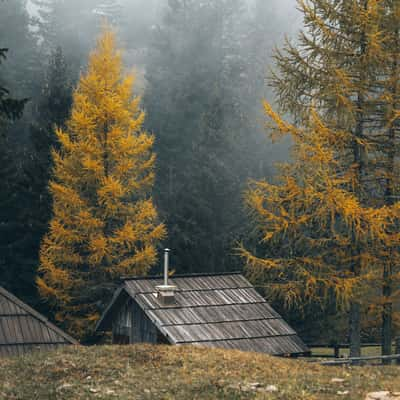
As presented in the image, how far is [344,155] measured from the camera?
20562 millimetres

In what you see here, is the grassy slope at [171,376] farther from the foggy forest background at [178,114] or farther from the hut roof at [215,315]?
the foggy forest background at [178,114]

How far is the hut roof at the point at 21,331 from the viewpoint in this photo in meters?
18.2

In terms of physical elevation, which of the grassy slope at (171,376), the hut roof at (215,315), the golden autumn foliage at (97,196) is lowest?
the grassy slope at (171,376)

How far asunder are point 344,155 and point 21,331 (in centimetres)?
990

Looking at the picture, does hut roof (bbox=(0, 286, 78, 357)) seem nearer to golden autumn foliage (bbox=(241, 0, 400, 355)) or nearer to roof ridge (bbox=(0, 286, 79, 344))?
roof ridge (bbox=(0, 286, 79, 344))

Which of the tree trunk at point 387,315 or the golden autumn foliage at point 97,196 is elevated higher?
the golden autumn foliage at point 97,196

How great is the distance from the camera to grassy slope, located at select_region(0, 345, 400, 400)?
12.0 meters

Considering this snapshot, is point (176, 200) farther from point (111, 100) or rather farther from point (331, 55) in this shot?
point (331, 55)

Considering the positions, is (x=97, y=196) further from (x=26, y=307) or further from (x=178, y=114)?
(x=178, y=114)

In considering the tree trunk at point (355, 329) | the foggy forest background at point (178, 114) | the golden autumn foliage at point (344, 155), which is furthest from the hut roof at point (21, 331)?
the foggy forest background at point (178, 114)

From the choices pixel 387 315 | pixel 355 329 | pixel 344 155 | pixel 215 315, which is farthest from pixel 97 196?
pixel 387 315

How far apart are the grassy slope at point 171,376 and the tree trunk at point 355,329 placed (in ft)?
16.3

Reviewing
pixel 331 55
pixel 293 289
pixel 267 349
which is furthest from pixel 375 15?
pixel 267 349

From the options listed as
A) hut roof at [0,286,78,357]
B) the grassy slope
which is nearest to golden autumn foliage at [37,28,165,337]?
hut roof at [0,286,78,357]
